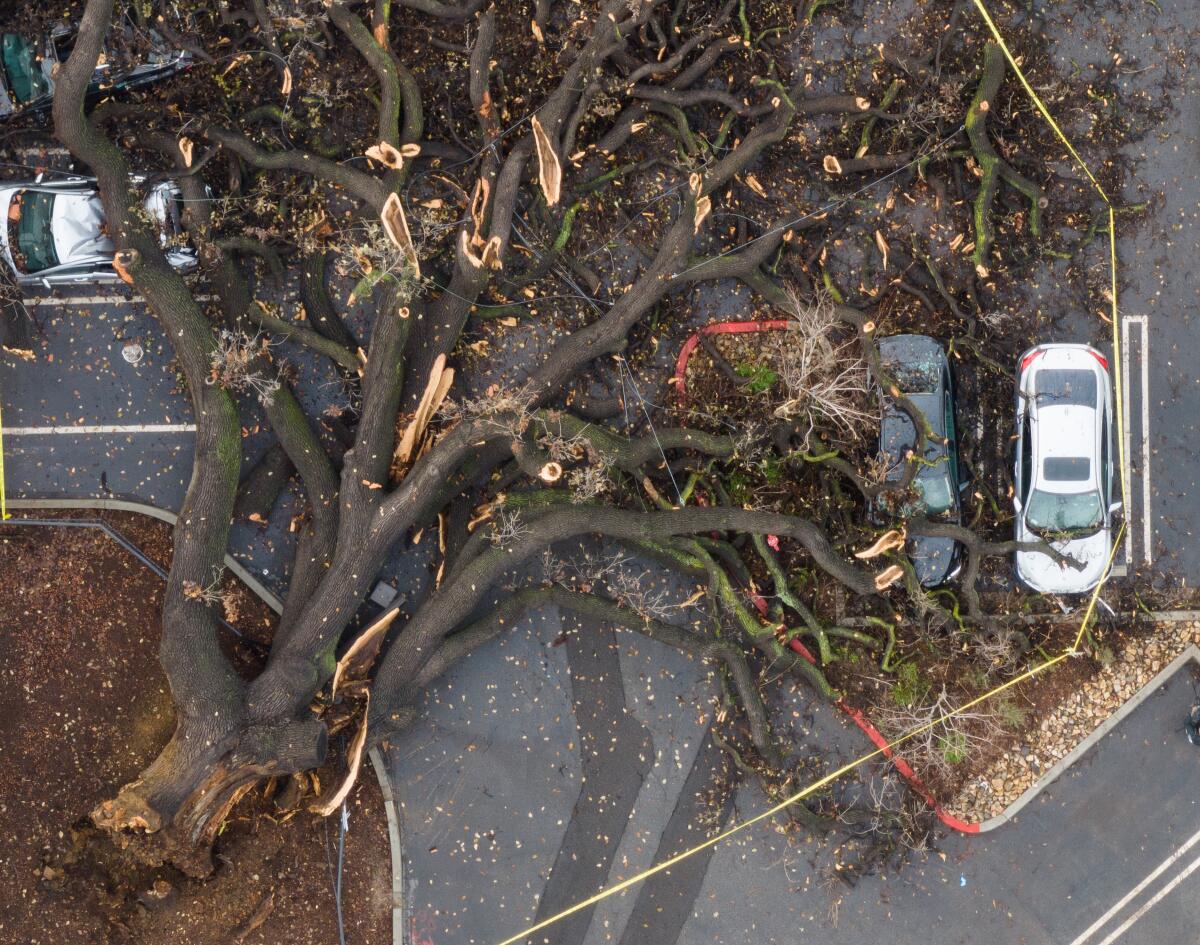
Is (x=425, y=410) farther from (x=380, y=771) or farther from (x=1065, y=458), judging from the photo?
(x=1065, y=458)

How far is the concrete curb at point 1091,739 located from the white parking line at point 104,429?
10197 mm

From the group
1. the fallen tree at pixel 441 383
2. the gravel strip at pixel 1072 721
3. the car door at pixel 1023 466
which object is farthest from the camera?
the gravel strip at pixel 1072 721

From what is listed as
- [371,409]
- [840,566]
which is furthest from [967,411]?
[371,409]

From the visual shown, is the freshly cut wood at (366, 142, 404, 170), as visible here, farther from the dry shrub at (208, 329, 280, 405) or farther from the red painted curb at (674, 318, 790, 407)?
the red painted curb at (674, 318, 790, 407)

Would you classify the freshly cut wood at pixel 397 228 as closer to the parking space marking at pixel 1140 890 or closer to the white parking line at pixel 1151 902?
the parking space marking at pixel 1140 890

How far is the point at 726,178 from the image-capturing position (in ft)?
28.8

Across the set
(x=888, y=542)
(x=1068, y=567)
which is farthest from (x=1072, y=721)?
(x=888, y=542)

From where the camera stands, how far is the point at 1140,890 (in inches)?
377

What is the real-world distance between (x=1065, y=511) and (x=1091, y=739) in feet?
8.94

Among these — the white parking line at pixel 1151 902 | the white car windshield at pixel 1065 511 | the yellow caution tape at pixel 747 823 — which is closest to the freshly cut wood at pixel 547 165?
the white car windshield at pixel 1065 511

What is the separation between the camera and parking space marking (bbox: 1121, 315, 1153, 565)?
9.66m

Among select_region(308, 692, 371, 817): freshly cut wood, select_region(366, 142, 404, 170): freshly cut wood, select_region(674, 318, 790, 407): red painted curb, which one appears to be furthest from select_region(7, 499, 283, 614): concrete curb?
select_region(674, 318, 790, 407): red painted curb

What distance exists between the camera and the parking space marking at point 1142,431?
966 centimetres

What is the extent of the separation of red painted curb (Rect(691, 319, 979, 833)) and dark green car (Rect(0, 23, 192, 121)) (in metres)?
6.38
